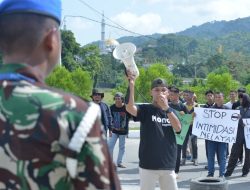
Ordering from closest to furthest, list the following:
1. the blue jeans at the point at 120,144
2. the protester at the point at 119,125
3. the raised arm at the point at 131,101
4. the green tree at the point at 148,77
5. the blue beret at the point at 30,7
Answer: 1. the blue beret at the point at 30,7
2. the raised arm at the point at 131,101
3. the blue jeans at the point at 120,144
4. the protester at the point at 119,125
5. the green tree at the point at 148,77

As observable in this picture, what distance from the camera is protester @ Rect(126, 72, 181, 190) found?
5.83 m

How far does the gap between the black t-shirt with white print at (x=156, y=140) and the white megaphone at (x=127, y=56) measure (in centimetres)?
50

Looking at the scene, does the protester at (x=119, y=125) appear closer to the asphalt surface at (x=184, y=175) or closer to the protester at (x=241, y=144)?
the asphalt surface at (x=184, y=175)

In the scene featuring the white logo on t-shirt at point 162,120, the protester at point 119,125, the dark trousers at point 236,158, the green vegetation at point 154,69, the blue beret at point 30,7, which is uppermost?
the green vegetation at point 154,69

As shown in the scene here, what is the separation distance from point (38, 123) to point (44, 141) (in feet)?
0.19

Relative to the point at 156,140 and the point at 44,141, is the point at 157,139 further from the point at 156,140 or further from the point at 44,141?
the point at 44,141

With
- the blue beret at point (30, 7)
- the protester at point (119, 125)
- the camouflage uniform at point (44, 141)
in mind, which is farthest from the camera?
the protester at point (119, 125)

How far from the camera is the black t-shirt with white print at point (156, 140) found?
19.1 ft

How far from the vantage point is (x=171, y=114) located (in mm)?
5863

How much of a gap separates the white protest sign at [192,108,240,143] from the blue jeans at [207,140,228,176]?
107mm

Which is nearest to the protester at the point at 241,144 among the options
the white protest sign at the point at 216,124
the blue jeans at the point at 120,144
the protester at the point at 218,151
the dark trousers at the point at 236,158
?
the dark trousers at the point at 236,158

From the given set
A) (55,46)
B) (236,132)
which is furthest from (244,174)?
(55,46)

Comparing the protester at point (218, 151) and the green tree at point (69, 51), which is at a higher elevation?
the green tree at point (69, 51)

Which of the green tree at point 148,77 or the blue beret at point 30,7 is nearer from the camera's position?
the blue beret at point 30,7
